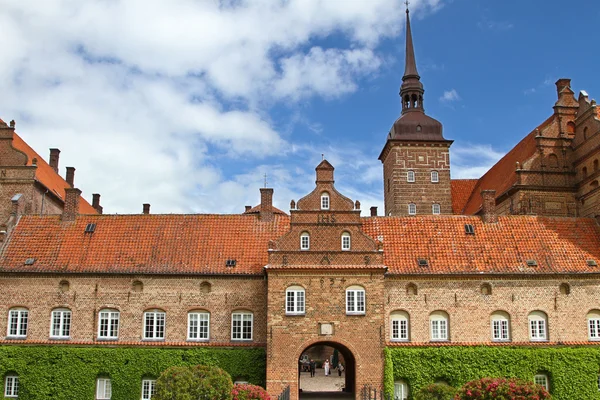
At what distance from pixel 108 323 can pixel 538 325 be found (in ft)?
67.0

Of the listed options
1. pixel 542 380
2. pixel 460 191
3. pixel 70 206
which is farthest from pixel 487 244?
pixel 70 206

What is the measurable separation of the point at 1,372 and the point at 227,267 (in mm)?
11369

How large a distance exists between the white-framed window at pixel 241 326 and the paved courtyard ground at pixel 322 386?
15.3 feet

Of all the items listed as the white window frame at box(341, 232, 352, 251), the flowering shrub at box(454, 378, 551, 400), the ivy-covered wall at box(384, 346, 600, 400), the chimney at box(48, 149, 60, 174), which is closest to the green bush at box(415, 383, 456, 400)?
the flowering shrub at box(454, 378, 551, 400)

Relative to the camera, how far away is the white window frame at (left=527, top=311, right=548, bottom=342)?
105 ft

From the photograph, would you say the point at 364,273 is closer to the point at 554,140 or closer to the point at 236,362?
the point at 236,362

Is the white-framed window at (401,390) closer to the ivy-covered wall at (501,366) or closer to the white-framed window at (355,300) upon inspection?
the ivy-covered wall at (501,366)

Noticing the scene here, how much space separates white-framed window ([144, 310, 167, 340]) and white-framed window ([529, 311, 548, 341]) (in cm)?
1739

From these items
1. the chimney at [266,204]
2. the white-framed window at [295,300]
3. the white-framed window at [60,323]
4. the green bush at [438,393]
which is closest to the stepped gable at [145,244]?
the chimney at [266,204]

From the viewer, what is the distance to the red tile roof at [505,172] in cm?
4209

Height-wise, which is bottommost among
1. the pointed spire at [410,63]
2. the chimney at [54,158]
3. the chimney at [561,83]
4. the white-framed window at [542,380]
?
the white-framed window at [542,380]

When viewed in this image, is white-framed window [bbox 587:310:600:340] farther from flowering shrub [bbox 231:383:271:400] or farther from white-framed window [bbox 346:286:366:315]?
flowering shrub [bbox 231:383:271:400]

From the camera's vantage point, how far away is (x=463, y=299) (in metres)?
32.3

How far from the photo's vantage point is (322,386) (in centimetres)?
4225
